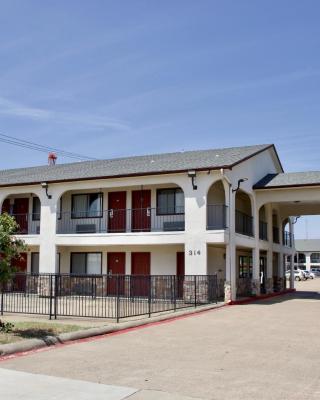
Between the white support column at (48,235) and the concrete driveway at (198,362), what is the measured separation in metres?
12.6

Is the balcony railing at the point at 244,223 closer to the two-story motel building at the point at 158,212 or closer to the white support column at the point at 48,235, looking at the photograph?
the two-story motel building at the point at 158,212

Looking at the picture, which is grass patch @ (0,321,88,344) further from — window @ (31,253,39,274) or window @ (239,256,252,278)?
window @ (239,256,252,278)

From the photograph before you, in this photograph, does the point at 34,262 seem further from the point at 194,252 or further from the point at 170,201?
the point at 194,252

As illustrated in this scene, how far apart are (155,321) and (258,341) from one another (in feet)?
13.3

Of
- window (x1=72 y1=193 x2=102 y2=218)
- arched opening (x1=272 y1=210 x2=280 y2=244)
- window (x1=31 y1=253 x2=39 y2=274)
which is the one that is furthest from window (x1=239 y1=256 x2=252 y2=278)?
window (x1=31 y1=253 x2=39 y2=274)

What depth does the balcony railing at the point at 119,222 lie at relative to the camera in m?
25.4

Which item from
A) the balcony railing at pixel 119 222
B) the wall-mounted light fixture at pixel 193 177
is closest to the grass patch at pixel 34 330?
the wall-mounted light fixture at pixel 193 177

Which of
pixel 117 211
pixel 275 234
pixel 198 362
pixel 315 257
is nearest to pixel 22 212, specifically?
pixel 117 211

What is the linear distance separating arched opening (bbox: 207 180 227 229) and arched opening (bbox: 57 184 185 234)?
137 centimetres

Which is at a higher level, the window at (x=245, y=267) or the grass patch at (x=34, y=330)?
the window at (x=245, y=267)

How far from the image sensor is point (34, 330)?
1214 centimetres

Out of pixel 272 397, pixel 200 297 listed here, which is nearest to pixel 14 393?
pixel 272 397

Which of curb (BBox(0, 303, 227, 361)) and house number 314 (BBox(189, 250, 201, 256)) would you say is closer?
curb (BBox(0, 303, 227, 361))

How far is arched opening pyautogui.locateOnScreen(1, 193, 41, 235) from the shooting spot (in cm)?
2891
